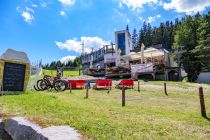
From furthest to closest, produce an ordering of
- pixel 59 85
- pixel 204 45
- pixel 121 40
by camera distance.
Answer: pixel 121 40
pixel 204 45
pixel 59 85

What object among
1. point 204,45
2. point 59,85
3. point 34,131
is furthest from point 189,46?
point 34,131

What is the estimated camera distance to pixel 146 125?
20.1 ft

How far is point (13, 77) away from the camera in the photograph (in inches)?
579

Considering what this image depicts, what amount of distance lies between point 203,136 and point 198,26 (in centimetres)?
3991

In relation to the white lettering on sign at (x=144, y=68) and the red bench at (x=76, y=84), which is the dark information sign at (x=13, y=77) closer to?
the red bench at (x=76, y=84)

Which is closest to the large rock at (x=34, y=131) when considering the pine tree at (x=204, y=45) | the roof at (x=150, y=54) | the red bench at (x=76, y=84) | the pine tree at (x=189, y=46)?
the red bench at (x=76, y=84)

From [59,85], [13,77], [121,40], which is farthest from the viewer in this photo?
[121,40]

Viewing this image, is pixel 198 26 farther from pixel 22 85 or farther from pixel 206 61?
pixel 22 85

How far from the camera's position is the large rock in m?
4.43

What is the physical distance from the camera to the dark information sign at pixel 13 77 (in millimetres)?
14281

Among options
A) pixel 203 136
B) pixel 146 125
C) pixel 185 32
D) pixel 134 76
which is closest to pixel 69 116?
pixel 146 125

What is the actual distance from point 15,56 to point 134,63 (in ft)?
104

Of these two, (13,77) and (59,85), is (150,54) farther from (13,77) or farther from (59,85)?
(13,77)

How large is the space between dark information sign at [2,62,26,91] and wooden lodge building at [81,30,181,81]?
70.9 ft
